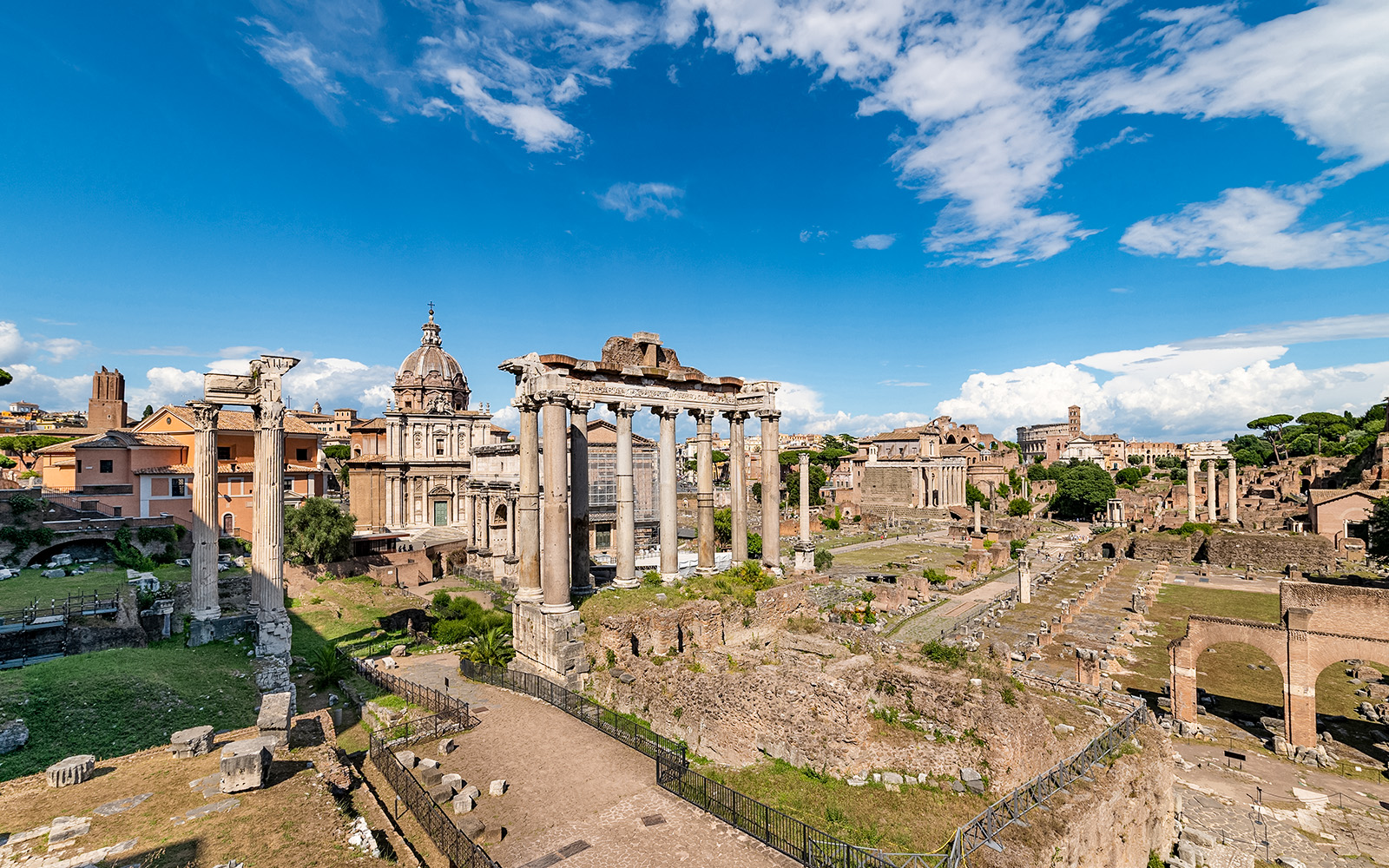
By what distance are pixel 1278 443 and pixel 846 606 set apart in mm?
132153

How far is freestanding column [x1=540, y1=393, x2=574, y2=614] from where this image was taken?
1855cm

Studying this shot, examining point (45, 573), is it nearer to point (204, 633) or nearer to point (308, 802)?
point (204, 633)

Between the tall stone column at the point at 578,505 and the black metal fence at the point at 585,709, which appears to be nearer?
the black metal fence at the point at 585,709

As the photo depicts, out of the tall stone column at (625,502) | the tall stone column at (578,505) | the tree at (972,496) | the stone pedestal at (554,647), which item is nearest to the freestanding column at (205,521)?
the stone pedestal at (554,647)

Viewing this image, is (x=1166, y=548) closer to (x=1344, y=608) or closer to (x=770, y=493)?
(x=1344, y=608)

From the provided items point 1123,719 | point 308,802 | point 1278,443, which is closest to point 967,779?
point 1123,719

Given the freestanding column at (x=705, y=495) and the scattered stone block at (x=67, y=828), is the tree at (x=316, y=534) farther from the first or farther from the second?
the scattered stone block at (x=67, y=828)

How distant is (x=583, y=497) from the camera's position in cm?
2200

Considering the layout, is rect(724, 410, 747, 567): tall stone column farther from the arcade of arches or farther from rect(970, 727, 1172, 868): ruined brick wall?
the arcade of arches

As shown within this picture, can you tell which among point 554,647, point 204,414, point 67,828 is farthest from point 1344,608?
point 204,414

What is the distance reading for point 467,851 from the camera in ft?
33.2

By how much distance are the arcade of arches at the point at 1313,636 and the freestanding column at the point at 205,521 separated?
115 ft

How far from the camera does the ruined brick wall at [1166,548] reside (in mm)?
58750

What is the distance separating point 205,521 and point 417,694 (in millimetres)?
11626
